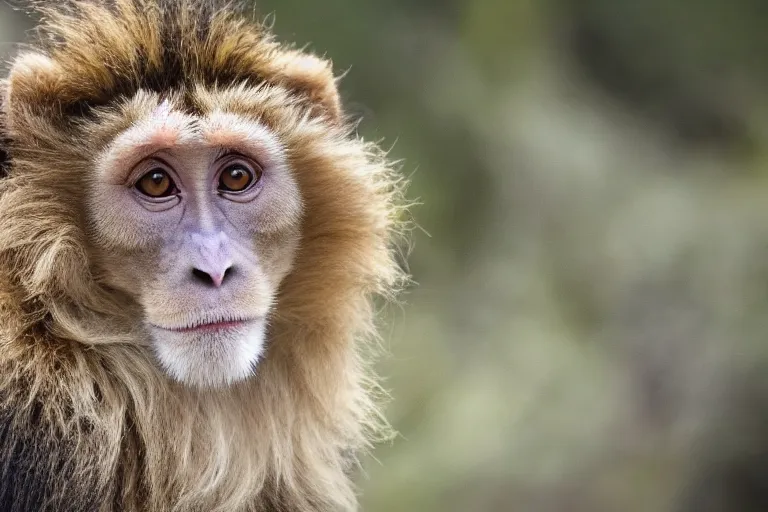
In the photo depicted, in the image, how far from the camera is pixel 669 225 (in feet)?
24.8

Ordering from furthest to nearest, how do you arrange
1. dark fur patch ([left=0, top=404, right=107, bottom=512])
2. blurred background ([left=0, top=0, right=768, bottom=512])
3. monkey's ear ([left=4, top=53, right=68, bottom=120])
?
blurred background ([left=0, top=0, right=768, bottom=512]) → monkey's ear ([left=4, top=53, right=68, bottom=120]) → dark fur patch ([left=0, top=404, right=107, bottom=512])

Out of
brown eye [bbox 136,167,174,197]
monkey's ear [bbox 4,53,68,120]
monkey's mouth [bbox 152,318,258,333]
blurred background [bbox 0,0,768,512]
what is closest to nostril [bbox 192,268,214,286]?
monkey's mouth [bbox 152,318,258,333]

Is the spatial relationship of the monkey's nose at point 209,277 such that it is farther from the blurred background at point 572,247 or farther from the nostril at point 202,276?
the blurred background at point 572,247

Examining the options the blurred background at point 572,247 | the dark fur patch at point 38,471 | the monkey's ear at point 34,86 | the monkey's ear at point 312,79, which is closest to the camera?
the dark fur patch at point 38,471

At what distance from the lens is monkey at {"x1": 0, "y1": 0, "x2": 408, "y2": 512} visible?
98.7 inches

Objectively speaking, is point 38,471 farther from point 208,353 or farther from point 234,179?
point 234,179

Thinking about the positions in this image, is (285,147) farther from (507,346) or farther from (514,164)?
(514,164)

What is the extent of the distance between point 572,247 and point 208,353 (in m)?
5.48

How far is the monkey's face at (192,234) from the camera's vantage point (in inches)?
100

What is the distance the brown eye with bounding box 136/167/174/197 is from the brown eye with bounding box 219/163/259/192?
15 centimetres

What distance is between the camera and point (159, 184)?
2697 millimetres

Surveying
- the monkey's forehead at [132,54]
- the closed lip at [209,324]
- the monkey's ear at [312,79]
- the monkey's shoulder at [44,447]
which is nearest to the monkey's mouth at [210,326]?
the closed lip at [209,324]

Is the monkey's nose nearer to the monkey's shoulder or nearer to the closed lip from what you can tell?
the closed lip

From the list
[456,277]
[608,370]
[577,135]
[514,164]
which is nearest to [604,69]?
[577,135]
